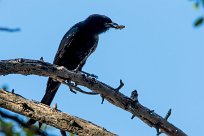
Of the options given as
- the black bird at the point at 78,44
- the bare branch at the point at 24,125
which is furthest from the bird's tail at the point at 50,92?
the bare branch at the point at 24,125

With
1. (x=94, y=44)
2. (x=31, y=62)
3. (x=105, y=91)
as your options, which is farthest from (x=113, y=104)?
(x=94, y=44)

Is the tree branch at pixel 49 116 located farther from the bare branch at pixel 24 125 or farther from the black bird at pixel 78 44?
the bare branch at pixel 24 125

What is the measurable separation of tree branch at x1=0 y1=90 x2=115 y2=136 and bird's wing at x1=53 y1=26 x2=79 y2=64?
2.73 meters

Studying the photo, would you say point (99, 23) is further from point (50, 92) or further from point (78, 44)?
point (50, 92)

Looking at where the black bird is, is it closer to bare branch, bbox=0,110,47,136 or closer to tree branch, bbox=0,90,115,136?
tree branch, bbox=0,90,115,136

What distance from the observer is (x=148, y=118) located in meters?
5.41

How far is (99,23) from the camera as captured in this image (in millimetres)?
8453

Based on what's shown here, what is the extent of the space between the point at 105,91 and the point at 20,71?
102cm

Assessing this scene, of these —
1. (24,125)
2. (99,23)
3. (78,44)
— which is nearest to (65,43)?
(78,44)

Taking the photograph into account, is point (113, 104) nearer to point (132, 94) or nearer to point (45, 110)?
point (132, 94)

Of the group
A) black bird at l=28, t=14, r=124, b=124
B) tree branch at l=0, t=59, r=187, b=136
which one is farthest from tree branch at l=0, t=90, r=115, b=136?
black bird at l=28, t=14, r=124, b=124

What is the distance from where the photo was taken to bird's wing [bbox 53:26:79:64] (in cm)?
757

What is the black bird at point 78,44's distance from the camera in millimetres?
7555

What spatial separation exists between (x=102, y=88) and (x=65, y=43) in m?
2.38
